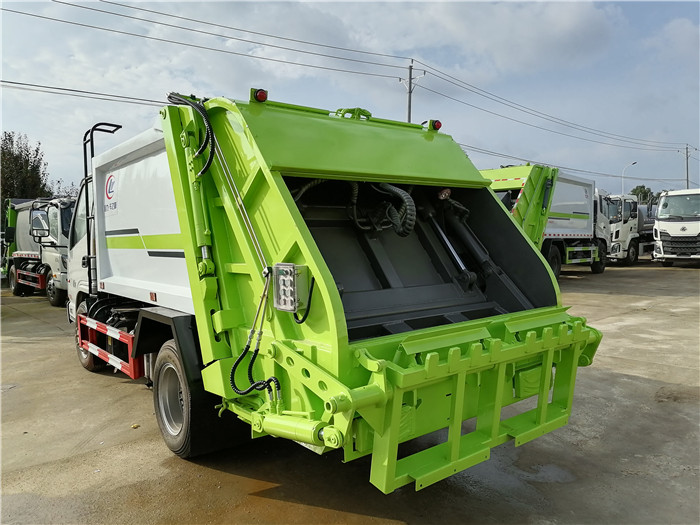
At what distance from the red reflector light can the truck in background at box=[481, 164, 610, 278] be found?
20.4ft

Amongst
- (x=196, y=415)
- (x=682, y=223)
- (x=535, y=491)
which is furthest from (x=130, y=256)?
(x=682, y=223)

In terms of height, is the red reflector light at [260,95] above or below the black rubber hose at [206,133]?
above

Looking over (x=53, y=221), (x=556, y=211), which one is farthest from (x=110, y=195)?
(x=556, y=211)

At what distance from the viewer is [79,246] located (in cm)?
557

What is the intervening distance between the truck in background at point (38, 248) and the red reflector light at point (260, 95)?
297 inches

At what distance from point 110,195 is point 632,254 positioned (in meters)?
19.7

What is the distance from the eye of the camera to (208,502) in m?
3.04

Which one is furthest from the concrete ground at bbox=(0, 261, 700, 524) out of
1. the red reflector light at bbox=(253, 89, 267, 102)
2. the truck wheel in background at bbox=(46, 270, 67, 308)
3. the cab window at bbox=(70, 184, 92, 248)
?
the truck wheel in background at bbox=(46, 270, 67, 308)

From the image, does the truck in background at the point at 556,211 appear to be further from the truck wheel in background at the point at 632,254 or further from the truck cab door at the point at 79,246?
the truck cab door at the point at 79,246

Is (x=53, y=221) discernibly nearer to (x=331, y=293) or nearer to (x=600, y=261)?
(x=331, y=293)

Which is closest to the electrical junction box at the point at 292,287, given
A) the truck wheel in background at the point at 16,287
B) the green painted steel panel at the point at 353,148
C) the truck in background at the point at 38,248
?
the green painted steel panel at the point at 353,148

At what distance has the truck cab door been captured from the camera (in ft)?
17.1

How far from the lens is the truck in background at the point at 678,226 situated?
16.7 m

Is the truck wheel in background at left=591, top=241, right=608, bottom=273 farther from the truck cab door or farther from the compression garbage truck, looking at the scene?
the truck cab door
